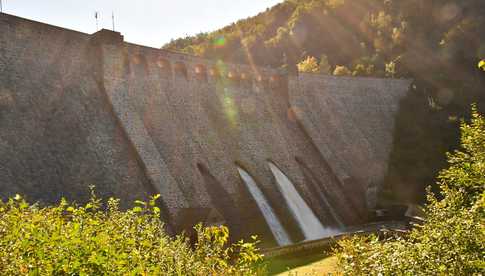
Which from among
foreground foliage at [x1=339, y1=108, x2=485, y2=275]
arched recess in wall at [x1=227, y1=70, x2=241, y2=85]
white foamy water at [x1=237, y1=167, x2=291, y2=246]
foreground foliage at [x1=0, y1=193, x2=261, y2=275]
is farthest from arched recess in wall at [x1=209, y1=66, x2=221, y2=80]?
foreground foliage at [x1=0, y1=193, x2=261, y2=275]

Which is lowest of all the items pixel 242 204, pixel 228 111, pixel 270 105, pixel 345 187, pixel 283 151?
pixel 242 204

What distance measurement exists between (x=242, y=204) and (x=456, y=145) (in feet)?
110

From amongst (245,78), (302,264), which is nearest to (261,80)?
(245,78)

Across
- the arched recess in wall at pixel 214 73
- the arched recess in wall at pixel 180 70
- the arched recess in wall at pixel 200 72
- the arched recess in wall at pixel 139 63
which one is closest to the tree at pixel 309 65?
the arched recess in wall at pixel 214 73

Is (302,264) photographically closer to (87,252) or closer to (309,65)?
(87,252)

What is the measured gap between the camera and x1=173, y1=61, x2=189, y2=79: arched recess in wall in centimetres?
3622

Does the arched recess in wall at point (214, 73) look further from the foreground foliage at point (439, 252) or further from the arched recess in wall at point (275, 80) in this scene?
the foreground foliage at point (439, 252)

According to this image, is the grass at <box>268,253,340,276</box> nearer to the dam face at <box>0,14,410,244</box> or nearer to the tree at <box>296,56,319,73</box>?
the dam face at <box>0,14,410,244</box>

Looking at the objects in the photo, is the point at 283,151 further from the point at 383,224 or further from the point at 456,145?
the point at 456,145

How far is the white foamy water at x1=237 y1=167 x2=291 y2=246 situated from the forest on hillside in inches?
813

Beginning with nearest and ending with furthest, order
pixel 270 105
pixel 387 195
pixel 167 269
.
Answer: pixel 167 269 → pixel 270 105 → pixel 387 195

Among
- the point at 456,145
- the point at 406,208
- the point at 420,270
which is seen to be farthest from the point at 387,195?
the point at 420,270

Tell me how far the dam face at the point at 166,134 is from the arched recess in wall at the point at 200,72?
3.0 inches

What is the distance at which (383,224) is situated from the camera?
127 feet
